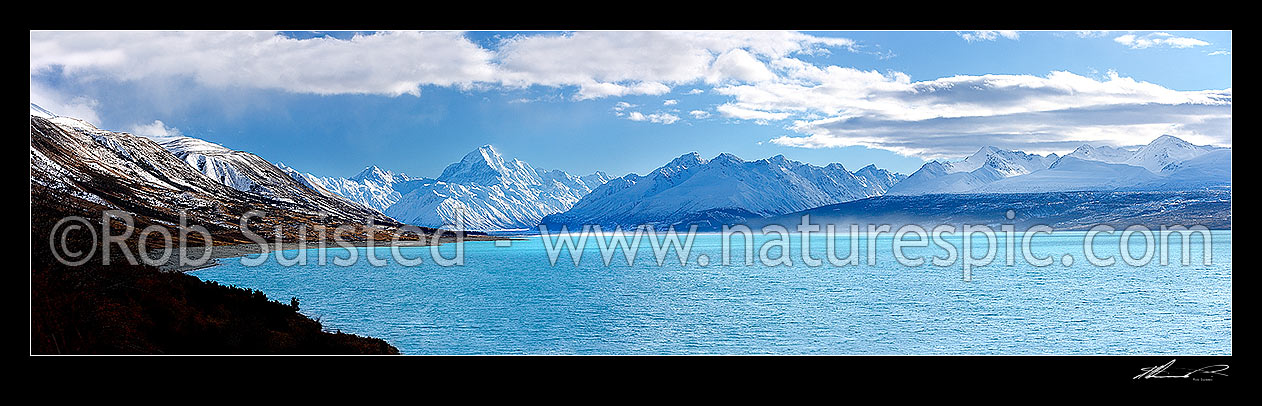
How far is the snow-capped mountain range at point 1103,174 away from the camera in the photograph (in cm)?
13862

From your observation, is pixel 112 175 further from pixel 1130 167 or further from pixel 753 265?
pixel 1130 167

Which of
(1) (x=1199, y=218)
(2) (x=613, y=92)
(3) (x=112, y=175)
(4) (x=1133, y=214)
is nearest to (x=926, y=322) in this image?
(2) (x=613, y=92)

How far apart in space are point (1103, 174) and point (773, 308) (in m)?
165

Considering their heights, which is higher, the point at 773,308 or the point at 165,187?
the point at 165,187

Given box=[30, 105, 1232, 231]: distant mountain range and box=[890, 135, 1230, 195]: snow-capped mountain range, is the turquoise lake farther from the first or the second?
box=[890, 135, 1230, 195]: snow-capped mountain range

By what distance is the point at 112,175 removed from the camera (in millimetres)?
74688

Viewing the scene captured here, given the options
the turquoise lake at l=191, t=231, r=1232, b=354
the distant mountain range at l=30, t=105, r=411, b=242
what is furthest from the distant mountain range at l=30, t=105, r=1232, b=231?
the turquoise lake at l=191, t=231, r=1232, b=354
